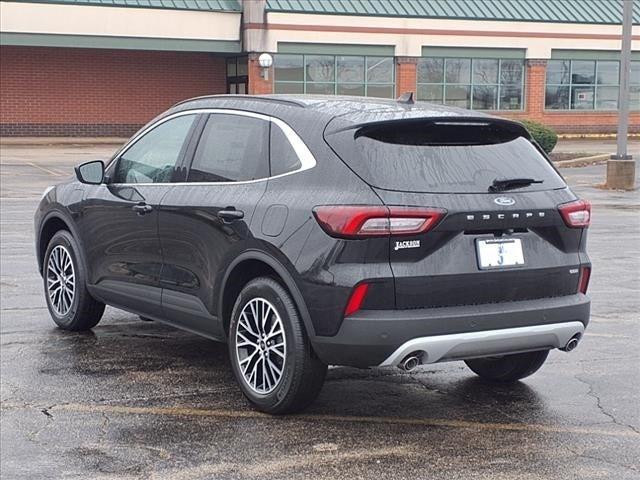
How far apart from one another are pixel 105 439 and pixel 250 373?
0.93 metres

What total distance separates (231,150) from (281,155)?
51 cm

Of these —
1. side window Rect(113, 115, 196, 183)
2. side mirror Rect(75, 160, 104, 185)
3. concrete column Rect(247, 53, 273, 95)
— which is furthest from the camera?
concrete column Rect(247, 53, 273, 95)

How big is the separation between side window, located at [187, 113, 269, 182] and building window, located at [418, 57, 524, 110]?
3224cm

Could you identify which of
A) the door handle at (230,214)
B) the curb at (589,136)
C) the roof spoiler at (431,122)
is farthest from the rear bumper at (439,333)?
the curb at (589,136)

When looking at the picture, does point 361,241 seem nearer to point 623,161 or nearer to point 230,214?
point 230,214

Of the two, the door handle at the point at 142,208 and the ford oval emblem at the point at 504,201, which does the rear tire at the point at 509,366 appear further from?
the door handle at the point at 142,208

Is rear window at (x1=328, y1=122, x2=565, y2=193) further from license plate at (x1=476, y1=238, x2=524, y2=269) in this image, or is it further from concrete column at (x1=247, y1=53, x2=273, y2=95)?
concrete column at (x1=247, y1=53, x2=273, y2=95)

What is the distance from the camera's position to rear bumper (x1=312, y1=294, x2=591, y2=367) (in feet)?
17.1

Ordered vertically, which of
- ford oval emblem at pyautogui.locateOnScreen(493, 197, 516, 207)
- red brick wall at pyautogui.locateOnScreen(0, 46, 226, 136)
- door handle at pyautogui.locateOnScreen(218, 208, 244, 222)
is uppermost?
red brick wall at pyautogui.locateOnScreen(0, 46, 226, 136)

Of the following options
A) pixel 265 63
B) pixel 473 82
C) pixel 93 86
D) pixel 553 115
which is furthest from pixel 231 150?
pixel 553 115

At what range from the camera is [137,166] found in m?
7.04

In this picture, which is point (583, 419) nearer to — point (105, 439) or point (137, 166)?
point (105, 439)

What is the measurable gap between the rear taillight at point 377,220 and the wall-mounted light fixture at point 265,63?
97.8ft

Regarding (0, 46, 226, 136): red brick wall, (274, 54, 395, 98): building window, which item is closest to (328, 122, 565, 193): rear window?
(274, 54, 395, 98): building window
